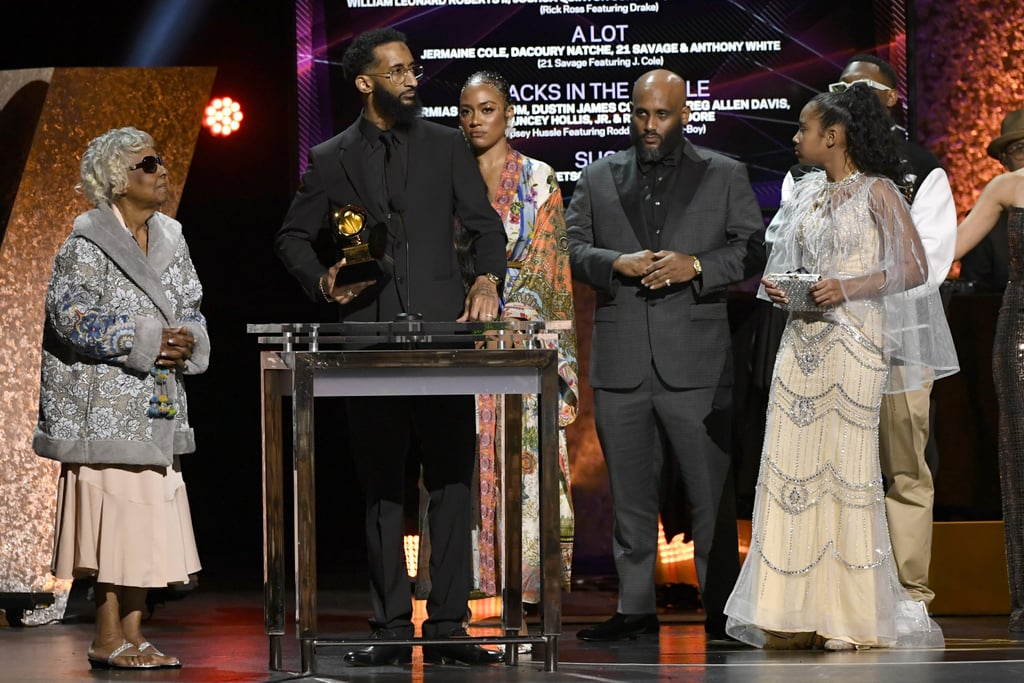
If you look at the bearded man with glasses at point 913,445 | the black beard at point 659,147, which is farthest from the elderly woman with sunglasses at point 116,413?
the bearded man with glasses at point 913,445

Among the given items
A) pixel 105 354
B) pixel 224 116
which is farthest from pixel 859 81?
pixel 224 116

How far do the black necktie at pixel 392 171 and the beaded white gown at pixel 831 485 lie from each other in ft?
4.25

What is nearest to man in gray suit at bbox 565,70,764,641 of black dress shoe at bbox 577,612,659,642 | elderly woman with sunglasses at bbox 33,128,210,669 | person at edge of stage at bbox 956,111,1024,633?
black dress shoe at bbox 577,612,659,642

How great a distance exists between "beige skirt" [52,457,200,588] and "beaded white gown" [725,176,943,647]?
167 cm

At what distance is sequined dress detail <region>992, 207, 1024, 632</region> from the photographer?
5.27 m

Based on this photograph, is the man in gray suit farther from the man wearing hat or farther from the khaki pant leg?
the man wearing hat

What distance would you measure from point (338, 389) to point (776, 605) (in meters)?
1.54

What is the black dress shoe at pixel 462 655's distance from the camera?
4176mm

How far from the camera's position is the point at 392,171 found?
4.32 metres

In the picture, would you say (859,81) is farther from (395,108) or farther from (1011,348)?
(395,108)

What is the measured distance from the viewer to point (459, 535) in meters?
4.22

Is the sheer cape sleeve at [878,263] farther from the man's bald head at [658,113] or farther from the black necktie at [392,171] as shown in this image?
the black necktie at [392,171]

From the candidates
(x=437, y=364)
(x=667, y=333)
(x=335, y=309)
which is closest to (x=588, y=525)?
(x=335, y=309)

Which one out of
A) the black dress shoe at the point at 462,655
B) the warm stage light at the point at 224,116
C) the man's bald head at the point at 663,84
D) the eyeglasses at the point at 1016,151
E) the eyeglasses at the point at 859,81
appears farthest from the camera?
the warm stage light at the point at 224,116
